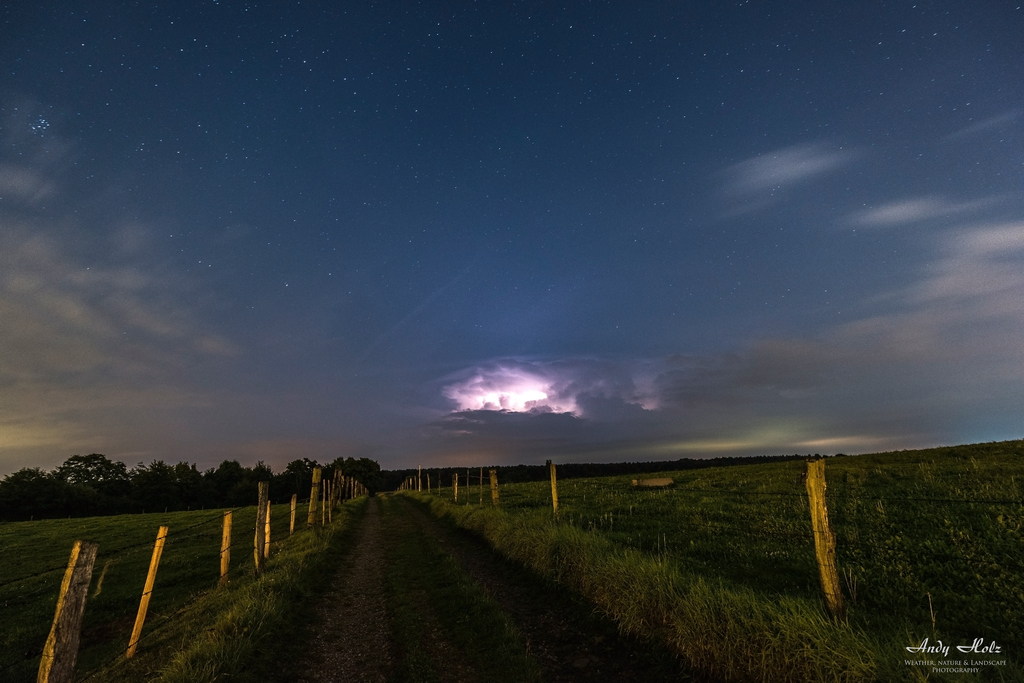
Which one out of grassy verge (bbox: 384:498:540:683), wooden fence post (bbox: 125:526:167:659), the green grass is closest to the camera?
grassy verge (bbox: 384:498:540:683)

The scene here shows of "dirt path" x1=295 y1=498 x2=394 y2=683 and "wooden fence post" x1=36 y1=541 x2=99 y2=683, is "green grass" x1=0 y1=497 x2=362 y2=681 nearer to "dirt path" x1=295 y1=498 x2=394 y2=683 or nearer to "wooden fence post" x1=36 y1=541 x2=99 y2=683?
"wooden fence post" x1=36 y1=541 x2=99 y2=683

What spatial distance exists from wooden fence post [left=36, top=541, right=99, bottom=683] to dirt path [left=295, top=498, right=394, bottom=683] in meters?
2.98

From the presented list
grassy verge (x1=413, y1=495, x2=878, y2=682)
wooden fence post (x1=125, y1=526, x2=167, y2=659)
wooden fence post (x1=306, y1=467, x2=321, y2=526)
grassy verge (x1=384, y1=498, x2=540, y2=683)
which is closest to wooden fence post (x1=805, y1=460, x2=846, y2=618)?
grassy verge (x1=413, y1=495, x2=878, y2=682)

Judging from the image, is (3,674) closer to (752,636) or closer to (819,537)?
(752,636)

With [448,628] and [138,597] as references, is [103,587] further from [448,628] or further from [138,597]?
[448,628]

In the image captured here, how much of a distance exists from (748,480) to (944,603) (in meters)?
20.6

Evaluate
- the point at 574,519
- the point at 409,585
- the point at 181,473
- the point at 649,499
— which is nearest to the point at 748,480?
the point at 649,499

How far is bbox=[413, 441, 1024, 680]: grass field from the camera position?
562 cm

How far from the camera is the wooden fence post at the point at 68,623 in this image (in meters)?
5.54

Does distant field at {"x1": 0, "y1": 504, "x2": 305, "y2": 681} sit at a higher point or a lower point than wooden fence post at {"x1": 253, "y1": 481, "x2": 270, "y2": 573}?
lower

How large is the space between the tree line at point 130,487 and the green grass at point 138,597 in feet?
216

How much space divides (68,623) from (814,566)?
12.6 m

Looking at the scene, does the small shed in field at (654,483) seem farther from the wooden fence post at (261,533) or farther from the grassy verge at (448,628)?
the wooden fence post at (261,533)

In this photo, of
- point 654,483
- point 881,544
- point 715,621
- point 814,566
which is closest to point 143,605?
point 715,621
